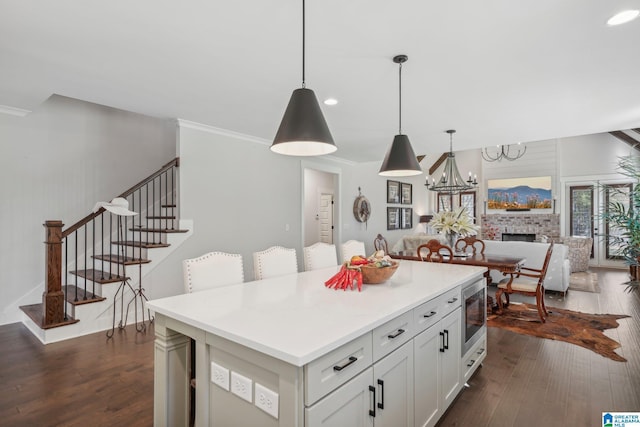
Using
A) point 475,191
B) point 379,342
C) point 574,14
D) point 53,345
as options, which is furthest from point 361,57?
point 475,191

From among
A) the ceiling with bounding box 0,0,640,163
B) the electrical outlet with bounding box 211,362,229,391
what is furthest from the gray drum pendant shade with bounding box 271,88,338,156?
the electrical outlet with bounding box 211,362,229,391

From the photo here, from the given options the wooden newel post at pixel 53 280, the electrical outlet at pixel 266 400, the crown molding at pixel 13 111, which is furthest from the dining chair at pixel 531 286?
the crown molding at pixel 13 111

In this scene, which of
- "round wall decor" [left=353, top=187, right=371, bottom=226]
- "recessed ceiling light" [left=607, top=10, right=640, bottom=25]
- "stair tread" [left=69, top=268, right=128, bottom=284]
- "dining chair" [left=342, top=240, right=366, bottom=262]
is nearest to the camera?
"recessed ceiling light" [left=607, top=10, right=640, bottom=25]

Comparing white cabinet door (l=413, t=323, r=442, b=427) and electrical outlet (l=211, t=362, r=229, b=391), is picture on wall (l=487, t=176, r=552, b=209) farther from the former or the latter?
electrical outlet (l=211, t=362, r=229, b=391)

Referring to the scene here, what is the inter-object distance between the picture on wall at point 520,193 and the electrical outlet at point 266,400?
10.5 metres

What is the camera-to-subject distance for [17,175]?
3.89m

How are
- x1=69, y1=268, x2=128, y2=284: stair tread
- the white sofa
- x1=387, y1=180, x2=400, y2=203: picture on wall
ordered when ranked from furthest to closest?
x1=387, y1=180, x2=400, y2=203: picture on wall, the white sofa, x1=69, y1=268, x2=128, y2=284: stair tread

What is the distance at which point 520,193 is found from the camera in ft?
32.0

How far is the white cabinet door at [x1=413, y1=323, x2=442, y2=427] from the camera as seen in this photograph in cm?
172

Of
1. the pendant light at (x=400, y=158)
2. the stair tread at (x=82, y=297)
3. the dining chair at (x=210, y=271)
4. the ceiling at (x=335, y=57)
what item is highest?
the ceiling at (x=335, y=57)

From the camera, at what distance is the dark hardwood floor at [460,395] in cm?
210

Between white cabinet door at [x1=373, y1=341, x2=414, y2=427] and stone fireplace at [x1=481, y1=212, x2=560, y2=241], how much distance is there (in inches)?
370

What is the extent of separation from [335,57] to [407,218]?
7.92m

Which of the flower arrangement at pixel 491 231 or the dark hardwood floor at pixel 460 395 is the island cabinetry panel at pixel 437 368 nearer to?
the dark hardwood floor at pixel 460 395
